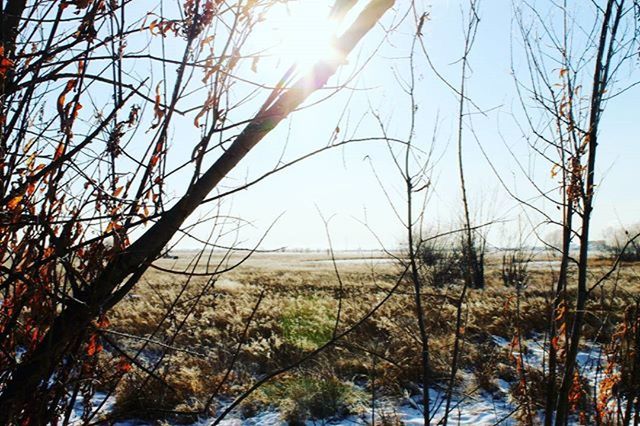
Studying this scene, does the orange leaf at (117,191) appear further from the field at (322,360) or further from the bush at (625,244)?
the bush at (625,244)

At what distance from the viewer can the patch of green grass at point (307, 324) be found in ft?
26.9

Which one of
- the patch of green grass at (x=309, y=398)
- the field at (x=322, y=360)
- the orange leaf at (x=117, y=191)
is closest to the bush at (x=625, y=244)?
the field at (x=322, y=360)

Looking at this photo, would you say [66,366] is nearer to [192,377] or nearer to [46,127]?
[46,127]

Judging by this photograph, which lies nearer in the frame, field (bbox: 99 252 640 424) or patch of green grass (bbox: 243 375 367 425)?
field (bbox: 99 252 640 424)

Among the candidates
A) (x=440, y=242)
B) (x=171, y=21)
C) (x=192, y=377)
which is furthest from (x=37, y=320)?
(x=440, y=242)

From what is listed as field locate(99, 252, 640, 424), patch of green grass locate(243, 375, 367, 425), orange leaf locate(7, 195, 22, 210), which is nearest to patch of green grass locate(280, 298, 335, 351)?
field locate(99, 252, 640, 424)

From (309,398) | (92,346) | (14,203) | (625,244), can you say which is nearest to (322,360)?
(309,398)

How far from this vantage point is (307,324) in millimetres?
9695

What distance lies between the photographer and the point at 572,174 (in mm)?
2100

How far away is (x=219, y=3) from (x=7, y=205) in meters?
0.73

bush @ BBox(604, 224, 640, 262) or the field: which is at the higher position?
bush @ BBox(604, 224, 640, 262)

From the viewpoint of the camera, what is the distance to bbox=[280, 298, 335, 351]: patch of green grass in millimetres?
8195

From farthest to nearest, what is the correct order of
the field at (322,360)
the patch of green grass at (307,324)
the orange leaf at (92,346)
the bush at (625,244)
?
1. the patch of green grass at (307,324)
2. the field at (322,360)
3. the bush at (625,244)
4. the orange leaf at (92,346)

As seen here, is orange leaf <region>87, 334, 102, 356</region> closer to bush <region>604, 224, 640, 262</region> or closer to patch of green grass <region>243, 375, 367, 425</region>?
bush <region>604, 224, 640, 262</region>
